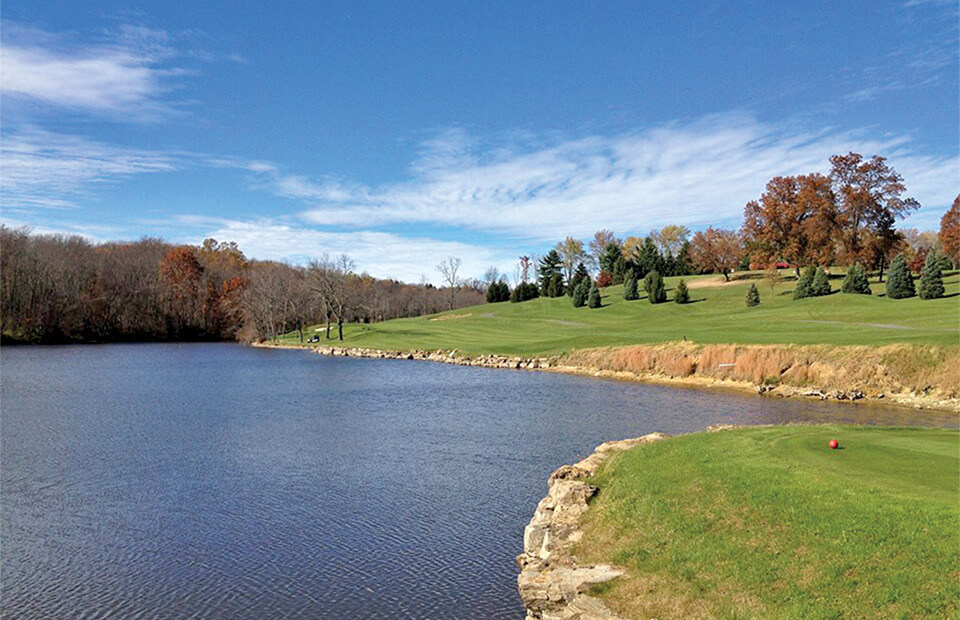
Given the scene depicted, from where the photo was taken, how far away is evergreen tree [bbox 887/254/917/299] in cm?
5619

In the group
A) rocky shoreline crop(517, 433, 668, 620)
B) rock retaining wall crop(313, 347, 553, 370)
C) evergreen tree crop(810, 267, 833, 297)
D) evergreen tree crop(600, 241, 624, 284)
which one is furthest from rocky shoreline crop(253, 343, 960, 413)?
evergreen tree crop(600, 241, 624, 284)

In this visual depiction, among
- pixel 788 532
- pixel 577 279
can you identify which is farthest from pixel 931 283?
pixel 577 279

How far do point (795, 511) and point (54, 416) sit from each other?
1103 inches

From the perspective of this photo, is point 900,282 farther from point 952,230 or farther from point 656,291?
point 656,291

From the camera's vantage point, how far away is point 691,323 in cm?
A: 5634

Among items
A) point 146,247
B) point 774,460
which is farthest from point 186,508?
point 146,247

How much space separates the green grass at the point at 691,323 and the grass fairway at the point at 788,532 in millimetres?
24478

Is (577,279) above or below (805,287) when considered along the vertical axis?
above

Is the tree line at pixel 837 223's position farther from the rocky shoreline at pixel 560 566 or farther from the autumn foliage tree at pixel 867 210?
the rocky shoreline at pixel 560 566

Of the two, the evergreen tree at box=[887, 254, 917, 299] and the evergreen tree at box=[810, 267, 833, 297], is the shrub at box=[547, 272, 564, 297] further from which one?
the evergreen tree at box=[887, 254, 917, 299]

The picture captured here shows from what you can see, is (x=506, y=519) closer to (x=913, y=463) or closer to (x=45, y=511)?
(x=913, y=463)

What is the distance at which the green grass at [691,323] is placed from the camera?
39156 millimetres

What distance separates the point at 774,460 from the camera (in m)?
12.0

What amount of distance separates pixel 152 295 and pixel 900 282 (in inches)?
3834
